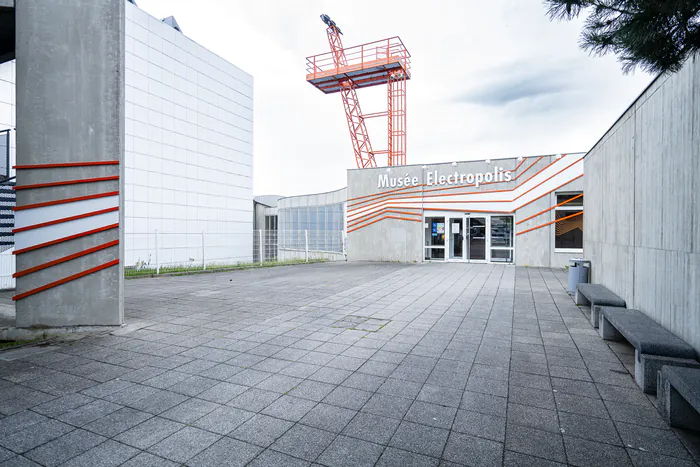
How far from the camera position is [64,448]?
2.62 meters

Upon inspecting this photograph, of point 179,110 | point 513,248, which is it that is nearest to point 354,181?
point 513,248

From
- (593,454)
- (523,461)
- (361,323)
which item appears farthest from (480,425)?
(361,323)

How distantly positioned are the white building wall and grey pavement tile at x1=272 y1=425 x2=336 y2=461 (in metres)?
12.5

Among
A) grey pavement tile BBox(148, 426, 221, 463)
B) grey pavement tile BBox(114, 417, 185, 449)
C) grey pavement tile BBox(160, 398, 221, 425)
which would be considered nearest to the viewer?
grey pavement tile BBox(148, 426, 221, 463)

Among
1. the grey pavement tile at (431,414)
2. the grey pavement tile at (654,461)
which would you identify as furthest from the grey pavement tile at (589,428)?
the grey pavement tile at (431,414)

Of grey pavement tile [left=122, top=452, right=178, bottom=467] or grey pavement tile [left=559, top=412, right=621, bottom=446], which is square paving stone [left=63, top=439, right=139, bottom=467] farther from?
grey pavement tile [left=559, top=412, right=621, bottom=446]

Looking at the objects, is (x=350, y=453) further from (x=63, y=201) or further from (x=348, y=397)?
(x=63, y=201)

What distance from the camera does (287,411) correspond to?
3148 millimetres

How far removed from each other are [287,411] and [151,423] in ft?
3.32

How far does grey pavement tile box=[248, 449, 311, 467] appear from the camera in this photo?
2.43 m

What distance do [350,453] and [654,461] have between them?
192cm

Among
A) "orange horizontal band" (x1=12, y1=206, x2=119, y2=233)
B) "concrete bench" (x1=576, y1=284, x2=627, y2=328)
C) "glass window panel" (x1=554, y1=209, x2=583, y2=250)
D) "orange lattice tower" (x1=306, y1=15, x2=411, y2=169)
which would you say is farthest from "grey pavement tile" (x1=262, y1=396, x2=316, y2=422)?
"orange lattice tower" (x1=306, y1=15, x2=411, y2=169)

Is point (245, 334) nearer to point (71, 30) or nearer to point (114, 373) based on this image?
point (114, 373)

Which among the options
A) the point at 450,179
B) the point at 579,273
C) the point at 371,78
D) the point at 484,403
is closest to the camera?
the point at 484,403
